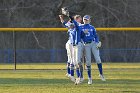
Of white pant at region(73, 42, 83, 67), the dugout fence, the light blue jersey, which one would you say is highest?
the light blue jersey

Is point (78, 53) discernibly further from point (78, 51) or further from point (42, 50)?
point (42, 50)

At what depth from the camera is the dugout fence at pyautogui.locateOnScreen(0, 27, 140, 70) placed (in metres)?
26.1

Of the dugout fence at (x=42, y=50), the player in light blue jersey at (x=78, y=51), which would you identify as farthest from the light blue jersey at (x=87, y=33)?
the dugout fence at (x=42, y=50)

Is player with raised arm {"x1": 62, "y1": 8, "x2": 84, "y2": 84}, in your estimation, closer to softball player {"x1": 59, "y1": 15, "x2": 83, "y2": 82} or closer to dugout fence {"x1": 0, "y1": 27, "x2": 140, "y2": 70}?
softball player {"x1": 59, "y1": 15, "x2": 83, "y2": 82}

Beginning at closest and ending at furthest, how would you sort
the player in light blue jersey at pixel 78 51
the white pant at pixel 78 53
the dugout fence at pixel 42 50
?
the player in light blue jersey at pixel 78 51 < the white pant at pixel 78 53 < the dugout fence at pixel 42 50

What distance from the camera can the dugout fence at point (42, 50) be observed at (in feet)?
85.5

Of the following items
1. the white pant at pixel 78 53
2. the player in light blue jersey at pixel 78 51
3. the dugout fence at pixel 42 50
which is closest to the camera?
the player in light blue jersey at pixel 78 51

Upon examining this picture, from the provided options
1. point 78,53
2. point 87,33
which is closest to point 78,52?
point 78,53

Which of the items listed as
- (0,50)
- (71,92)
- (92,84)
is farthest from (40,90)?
(0,50)

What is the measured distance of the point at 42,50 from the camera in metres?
32.5

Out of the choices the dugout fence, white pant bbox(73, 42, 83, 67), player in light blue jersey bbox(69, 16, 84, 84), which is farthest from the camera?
the dugout fence

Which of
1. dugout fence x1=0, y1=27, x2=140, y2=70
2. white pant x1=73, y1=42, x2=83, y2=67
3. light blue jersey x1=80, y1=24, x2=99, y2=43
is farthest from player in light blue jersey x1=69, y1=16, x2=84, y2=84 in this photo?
dugout fence x1=0, y1=27, x2=140, y2=70

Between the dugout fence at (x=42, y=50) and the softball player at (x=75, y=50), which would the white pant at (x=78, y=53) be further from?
the dugout fence at (x=42, y=50)

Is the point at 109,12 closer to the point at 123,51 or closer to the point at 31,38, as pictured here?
the point at 31,38
